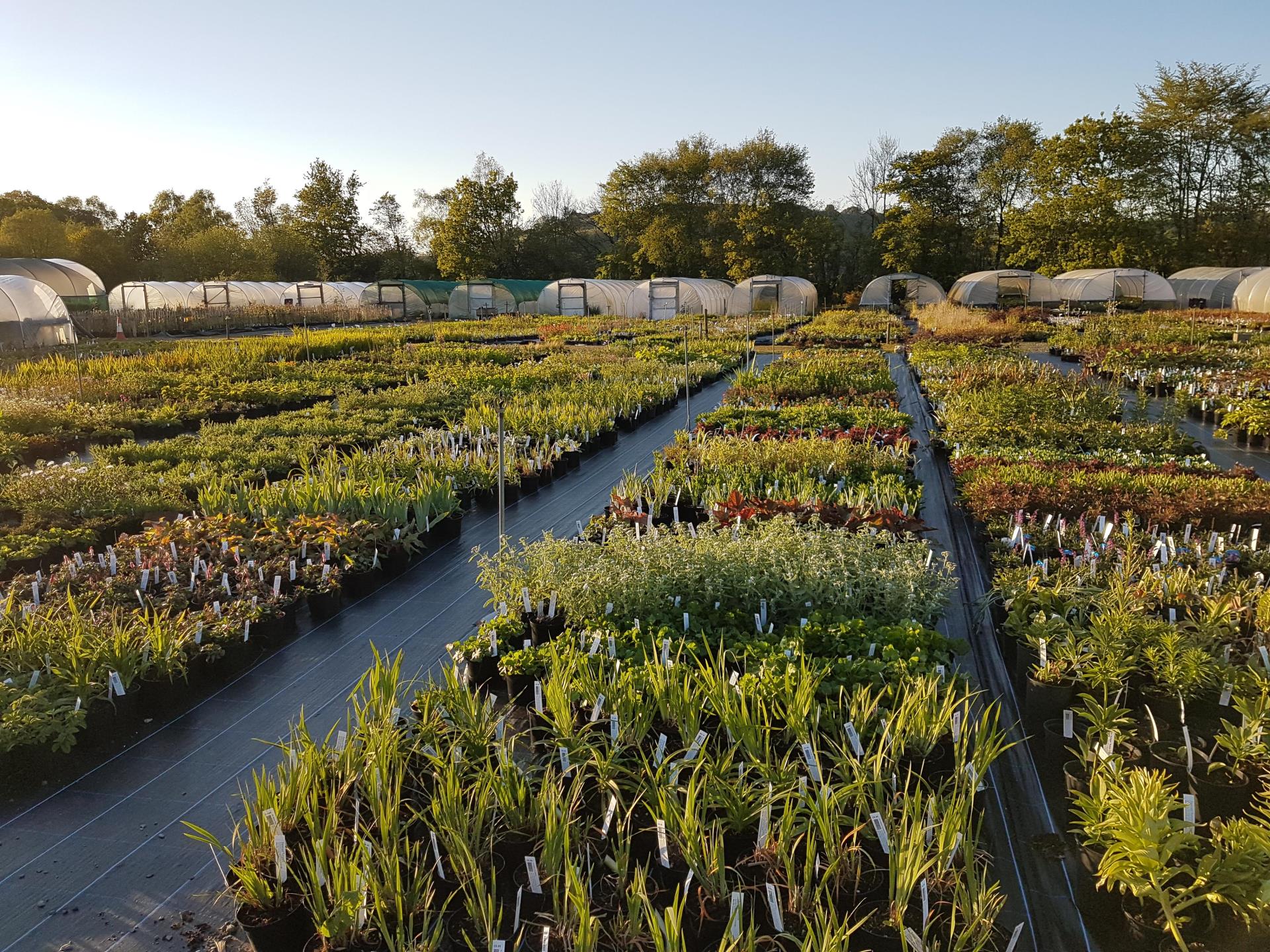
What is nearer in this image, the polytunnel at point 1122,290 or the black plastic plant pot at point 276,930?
the black plastic plant pot at point 276,930

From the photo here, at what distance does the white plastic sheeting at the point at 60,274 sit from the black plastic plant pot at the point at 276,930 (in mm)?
33087

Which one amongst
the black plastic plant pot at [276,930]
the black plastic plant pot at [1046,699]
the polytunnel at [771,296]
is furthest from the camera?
the polytunnel at [771,296]

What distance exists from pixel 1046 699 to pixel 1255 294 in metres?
33.3

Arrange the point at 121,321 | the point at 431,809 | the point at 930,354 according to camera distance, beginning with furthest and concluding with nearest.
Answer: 1. the point at 121,321
2. the point at 930,354
3. the point at 431,809

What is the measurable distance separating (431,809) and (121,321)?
99.7 feet

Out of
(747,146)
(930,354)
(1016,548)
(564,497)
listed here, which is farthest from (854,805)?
(747,146)

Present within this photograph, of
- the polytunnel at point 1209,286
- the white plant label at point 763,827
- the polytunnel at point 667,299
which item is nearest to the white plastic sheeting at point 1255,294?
the polytunnel at point 1209,286

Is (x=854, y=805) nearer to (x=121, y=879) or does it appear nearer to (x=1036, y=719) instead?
(x=1036, y=719)

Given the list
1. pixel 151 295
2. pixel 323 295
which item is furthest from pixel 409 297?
pixel 151 295

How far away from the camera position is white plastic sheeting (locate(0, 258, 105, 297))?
93.8 ft

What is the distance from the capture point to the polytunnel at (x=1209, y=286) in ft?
109

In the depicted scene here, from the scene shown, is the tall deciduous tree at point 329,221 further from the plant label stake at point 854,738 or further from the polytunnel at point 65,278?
the plant label stake at point 854,738

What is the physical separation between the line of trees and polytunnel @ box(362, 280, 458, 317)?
841 centimetres

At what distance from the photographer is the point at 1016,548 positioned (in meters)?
5.11
